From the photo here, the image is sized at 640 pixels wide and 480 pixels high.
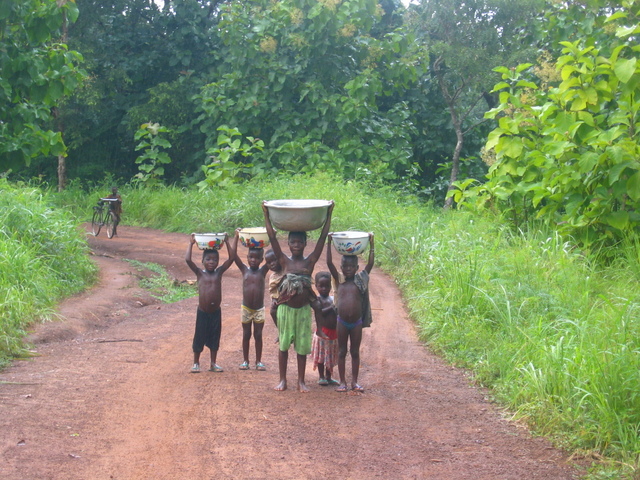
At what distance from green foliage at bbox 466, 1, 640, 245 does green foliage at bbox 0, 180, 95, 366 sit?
235 inches

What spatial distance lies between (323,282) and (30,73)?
691cm

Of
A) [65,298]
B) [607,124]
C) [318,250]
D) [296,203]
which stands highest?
[607,124]

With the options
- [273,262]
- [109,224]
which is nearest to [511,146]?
[273,262]

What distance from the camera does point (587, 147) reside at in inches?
318

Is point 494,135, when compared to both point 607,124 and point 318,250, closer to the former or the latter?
point 607,124

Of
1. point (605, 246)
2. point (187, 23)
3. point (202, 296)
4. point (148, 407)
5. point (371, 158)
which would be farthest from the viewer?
point (187, 23)

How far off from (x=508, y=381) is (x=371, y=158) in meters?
13.1

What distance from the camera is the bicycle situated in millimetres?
15352

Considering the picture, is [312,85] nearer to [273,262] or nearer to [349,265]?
[273,262]

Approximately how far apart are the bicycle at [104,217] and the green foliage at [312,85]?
3.94 m

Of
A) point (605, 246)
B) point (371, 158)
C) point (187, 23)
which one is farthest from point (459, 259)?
point (187, 23)

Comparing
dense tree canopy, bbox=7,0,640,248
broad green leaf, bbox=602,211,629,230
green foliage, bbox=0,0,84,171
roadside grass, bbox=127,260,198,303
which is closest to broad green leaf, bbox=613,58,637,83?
dense tree canopy, bbox=7,0,640,248

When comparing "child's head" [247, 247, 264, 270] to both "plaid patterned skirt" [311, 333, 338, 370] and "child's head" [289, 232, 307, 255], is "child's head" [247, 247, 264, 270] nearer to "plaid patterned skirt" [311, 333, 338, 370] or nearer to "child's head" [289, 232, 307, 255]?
"child's head" [289, 232, 307, 255]

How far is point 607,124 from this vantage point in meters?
8.41
